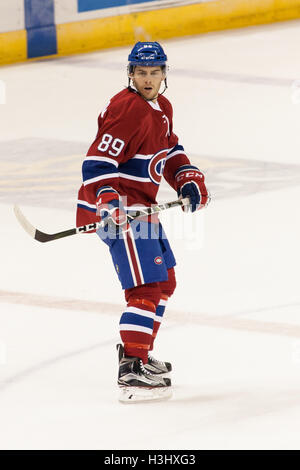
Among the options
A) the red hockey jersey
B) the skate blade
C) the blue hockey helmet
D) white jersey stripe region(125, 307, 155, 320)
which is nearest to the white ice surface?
the skate blade

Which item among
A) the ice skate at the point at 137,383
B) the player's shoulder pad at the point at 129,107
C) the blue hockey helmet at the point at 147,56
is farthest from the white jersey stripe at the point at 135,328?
the blue hockey helmet at the point at 147,56

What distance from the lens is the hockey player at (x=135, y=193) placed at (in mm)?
3879

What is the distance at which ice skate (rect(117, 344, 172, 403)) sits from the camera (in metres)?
3.94


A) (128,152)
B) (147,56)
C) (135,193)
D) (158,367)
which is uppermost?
(147,56)

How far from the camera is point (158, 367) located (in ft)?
Result: 13.5

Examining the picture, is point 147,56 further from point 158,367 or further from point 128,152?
point 158,367

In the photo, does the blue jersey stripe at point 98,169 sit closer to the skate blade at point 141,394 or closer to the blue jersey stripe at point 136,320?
the blue jersey stripe at point 136,320

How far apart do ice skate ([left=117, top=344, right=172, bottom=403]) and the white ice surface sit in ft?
0.15

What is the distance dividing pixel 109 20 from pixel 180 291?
18.0 ft

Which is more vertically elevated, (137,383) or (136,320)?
(136,320)

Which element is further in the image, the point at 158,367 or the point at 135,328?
the point at 158,367

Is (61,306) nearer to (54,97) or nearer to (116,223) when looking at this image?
(116,223)

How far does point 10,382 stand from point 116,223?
731 millimetres

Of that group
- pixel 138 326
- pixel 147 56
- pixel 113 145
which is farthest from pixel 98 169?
pixel 138 326
